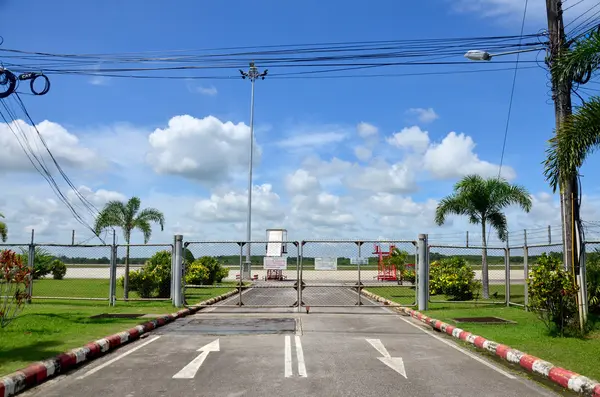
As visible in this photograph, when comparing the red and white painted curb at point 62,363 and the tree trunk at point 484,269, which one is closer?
the red and white painted curb at point 62,363

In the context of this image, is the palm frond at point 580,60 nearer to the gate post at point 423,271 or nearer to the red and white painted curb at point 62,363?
the gate post at point 423,271

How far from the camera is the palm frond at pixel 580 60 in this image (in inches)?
405

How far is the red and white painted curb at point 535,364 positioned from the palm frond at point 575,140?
378 centimetres

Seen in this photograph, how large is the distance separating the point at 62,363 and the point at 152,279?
40.4ft

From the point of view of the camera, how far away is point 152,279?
2039 centimetres

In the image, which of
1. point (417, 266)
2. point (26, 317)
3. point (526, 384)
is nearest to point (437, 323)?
point (417, 266)

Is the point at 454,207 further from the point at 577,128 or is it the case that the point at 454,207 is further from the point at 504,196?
the point at 577,128

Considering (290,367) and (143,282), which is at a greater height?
(143,282)

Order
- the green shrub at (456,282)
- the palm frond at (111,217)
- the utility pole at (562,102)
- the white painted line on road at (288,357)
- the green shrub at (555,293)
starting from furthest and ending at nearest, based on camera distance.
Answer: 1. the palm frond at (111,217)
2. the green shrub at (456,282)
3. the utility pole at (562,102)
4. the green shrub at (555,293)
5. the white painted line on road at (288,357)

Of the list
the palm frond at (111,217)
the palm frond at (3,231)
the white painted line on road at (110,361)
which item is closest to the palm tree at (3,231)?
the palm frond at (3,231)

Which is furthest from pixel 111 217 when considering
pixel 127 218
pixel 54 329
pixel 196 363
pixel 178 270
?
pixel 196 363

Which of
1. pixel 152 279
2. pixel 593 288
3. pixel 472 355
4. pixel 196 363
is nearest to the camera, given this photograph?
pixel 196 363

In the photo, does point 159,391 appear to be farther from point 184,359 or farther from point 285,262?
point 285,262

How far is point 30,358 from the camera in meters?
8.34
